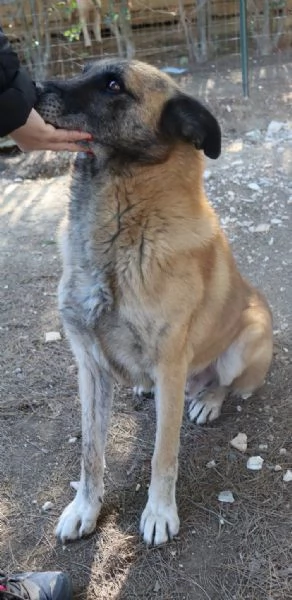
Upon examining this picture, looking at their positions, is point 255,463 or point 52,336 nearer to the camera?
point 255,463

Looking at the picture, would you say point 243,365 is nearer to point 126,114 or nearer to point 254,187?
point 126,114

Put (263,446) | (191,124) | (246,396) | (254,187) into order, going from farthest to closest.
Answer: (254,187), (246,396), (263,446), (191,124)

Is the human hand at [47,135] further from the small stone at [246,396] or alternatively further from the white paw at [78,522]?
the small stone at [246,396]

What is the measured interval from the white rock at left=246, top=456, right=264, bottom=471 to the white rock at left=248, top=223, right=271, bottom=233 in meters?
2.13

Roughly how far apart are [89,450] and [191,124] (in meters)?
1.30

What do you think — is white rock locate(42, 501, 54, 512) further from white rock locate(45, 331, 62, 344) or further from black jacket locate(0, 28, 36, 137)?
black jacket locate(0, 28, 36, 137)

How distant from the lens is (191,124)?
2.14 m

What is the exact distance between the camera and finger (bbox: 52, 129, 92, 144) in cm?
215

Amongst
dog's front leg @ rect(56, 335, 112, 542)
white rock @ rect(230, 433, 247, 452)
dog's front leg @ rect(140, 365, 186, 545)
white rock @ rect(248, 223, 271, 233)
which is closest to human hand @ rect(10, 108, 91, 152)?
dog's front leg @ rect(56, 335, 112, 542)

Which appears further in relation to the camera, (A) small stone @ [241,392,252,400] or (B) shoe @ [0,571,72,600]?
(A) small stone @ [241,392,252,400]

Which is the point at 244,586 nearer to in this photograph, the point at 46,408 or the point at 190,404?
the point at 190,404

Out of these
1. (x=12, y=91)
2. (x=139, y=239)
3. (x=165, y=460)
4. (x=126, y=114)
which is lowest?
(x=165, y=460)

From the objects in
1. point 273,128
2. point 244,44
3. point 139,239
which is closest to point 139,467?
point 139,239

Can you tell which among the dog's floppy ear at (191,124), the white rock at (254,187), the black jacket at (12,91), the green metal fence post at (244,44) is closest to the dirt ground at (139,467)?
the white rock at (254,187)
